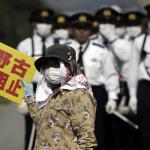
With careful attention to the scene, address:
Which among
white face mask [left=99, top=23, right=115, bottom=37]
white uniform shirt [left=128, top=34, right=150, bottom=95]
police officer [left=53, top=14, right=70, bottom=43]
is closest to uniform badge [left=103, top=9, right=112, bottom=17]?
white face mask [left=99, top=23, right=115, bottom=37]

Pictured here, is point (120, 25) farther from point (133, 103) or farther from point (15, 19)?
point (15, 19)

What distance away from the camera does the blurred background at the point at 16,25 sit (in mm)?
12078

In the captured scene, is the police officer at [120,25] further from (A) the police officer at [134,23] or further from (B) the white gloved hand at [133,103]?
(B) the white gloved hand at [133,103]

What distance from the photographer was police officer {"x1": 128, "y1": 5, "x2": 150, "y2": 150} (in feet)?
29.3

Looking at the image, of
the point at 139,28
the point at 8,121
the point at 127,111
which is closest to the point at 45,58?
the point at 127,111

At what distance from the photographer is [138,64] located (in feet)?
29.8

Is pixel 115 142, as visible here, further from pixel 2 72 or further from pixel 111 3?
pixel 2 72

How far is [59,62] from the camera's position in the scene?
6164mm

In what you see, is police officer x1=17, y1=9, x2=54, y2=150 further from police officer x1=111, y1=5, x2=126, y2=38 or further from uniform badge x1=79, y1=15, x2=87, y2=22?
police officer x1=111, y1=5, x2=126, y2=38

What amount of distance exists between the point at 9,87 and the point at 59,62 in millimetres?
1043

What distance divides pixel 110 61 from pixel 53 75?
3.68 metres

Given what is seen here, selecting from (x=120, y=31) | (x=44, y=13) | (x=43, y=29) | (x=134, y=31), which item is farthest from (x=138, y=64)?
(x=120, y=31)

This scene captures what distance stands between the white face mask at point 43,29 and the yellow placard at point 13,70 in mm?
2737

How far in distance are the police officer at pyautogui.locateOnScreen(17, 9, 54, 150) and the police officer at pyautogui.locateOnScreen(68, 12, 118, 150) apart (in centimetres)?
30
